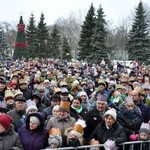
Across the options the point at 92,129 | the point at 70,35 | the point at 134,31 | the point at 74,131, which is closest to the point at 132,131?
the point at 92,129

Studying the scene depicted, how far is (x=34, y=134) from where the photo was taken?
5.55 meters

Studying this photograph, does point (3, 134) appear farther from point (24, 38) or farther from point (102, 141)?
point (24, 38)

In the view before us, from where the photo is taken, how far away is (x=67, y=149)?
5.33 m

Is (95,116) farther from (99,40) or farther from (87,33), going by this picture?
(87,33)

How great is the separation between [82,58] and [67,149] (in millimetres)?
33849

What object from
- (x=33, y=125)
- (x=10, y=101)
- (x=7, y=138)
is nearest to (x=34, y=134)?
(x=33, y=125)

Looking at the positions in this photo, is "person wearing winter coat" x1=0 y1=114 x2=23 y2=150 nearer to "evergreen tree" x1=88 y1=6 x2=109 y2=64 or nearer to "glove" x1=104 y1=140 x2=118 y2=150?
"glove" x1=104 y1=140 x2=118 y2=150

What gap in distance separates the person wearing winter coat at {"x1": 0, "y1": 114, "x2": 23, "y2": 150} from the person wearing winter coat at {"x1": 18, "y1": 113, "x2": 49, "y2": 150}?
32cm

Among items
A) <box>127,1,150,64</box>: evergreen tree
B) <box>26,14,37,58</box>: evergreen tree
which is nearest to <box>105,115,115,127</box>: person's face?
<box>127,1,150,64</box>: evergreen tree

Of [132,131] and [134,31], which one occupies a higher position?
[134,31]

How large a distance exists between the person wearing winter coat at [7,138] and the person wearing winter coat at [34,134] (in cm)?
32

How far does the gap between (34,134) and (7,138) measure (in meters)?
0.54

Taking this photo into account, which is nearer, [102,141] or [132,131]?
[102,141]

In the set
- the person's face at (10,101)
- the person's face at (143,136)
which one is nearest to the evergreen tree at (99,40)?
the person's face at (10,101)
